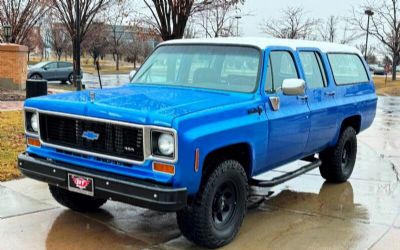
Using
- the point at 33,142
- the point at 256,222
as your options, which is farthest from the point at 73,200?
the point at 256,222

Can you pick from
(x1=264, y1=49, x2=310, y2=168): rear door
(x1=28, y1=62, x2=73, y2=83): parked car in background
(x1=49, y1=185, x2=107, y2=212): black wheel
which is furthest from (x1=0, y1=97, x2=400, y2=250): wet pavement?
(x1=28, y1=62, x2=73, y2=83): parked car in background

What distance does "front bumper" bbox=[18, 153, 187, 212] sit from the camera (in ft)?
13.3

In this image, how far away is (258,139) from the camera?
197 inches

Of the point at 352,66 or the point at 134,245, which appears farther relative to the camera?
the point at 352,66

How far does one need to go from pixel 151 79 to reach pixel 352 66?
330cm

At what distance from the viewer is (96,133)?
4.45 metres

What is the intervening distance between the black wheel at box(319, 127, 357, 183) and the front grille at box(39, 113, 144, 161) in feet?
12.2

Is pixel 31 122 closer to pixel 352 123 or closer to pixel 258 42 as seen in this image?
pixel 258 42

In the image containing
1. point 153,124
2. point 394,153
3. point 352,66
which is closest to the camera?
point 153,124

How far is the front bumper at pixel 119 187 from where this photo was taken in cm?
405

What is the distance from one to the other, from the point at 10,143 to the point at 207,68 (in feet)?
14.7

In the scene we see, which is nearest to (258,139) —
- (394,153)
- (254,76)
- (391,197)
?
(254,76)

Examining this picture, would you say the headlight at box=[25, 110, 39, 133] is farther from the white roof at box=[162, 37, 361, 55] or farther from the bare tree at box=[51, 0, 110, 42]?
the bare tree at box=[51, 0, 110, 42]

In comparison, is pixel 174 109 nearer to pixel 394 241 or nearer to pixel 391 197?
pixel 394 241
